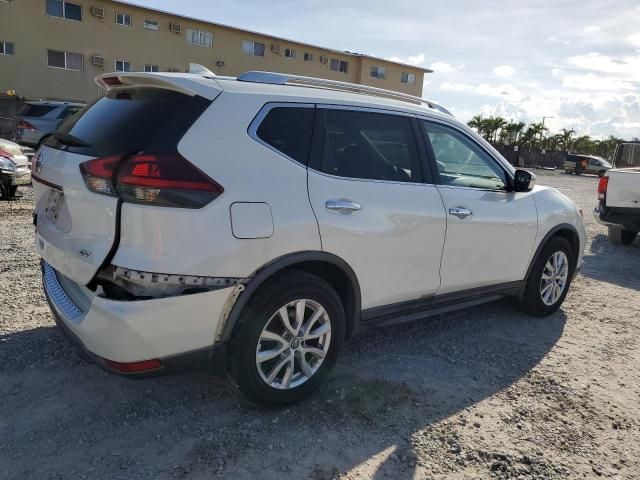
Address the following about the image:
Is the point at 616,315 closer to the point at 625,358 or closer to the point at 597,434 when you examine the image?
the point at 625,358

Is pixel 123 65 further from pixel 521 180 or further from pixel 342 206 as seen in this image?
pixel 342 206

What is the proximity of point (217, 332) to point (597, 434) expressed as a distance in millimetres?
2295

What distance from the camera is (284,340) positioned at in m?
2.94

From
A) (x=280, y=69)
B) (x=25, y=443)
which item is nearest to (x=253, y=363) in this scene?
(x=25, y=443)

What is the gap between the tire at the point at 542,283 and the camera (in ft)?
15.3

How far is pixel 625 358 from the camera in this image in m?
4.18

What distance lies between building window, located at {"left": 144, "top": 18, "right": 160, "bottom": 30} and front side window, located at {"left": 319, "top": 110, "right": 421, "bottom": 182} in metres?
31.7

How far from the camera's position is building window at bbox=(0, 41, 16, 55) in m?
27.2

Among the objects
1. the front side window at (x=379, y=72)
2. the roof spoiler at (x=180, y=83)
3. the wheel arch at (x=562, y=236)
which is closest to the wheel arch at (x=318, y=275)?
the roof spoiler at (x=180, y=83)

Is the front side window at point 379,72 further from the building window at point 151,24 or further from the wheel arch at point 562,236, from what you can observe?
the wheel arch at point 562,236

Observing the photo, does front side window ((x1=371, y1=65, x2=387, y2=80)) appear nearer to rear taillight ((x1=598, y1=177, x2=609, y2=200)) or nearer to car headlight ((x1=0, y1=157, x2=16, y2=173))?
rear taillight ((x1=598, y1=177, x2=609, y2=200))

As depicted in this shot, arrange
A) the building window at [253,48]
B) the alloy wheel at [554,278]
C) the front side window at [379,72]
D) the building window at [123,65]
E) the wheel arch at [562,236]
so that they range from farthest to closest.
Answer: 1. the front side window at [379,72]
2. the building window at [253,48]
3. the building window at [123,65]
4. the alloy wheel at [554,278]
5. the wheel arch at [562,236]

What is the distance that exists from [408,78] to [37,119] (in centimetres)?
3490

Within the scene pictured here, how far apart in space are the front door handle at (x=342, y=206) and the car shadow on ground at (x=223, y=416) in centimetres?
115
